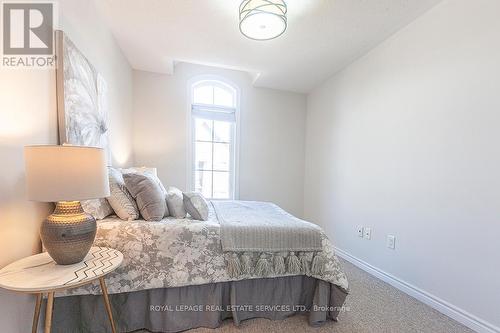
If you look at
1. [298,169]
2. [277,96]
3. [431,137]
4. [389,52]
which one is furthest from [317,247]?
[277,96]

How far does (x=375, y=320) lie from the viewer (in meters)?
1.74

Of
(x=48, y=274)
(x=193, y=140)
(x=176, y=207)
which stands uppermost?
(x=193, y=140)

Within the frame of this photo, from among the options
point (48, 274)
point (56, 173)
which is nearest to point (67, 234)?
point (48, 274)

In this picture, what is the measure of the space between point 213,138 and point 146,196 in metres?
2.21

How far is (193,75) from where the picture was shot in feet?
11.8

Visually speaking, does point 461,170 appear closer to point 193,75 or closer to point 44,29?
point 44,29

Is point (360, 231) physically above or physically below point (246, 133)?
below

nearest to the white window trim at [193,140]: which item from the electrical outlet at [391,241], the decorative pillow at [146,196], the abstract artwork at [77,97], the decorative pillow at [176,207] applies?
the abstract artwork at [77,97]

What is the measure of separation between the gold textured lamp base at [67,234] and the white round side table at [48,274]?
0.17 feet

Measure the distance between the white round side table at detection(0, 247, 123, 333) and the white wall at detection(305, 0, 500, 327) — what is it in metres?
A: 2.32

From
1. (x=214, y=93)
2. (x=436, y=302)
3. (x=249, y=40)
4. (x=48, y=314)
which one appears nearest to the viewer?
(x=48, y=314)

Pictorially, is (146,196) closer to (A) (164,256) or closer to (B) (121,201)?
(B) (121,201)

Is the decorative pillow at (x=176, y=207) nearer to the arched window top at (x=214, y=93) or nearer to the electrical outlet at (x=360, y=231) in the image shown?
the electrical outlet at (x=360, y=231)

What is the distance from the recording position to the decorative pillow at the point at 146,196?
1.67 metres
